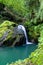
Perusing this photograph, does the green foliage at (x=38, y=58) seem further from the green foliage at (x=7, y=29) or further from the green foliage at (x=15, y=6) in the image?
the green foliage at (x=15, y=6)

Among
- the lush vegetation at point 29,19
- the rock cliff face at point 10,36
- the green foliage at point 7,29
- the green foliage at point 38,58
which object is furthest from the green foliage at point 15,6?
the green foliage at point 38,58

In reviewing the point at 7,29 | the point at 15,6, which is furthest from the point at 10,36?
the point at 15,6

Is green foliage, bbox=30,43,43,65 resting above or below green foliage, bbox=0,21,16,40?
above

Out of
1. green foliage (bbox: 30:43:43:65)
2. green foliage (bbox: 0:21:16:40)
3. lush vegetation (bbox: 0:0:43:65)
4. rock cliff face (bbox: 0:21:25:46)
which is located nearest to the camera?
green foliage (bbox: 30:43:43:65)

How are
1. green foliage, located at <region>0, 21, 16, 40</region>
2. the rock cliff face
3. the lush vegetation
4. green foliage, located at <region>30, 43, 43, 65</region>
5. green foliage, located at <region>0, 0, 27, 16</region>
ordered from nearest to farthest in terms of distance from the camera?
green foliage, located at <region>30, 43, 43, 65</region>
the lush vegetation
the rock cliff face
green foliage, located at <region>0, 21, 16, 40</region>
green foliage, located at <region>0, 0, 27, 16</region>

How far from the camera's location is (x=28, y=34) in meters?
25.3

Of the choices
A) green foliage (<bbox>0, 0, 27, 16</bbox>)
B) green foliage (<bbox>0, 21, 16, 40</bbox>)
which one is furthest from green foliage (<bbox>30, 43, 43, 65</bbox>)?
green foliage (<bbox>0, 0, 27, 16</bbox>)

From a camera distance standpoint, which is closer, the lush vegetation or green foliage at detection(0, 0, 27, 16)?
the lush vegetation

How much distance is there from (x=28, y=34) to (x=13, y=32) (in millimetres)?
2282

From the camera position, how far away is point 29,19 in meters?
26.1

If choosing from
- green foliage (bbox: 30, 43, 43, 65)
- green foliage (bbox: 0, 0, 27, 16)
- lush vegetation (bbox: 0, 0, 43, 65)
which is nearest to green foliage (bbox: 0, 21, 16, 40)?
lush vegetation (bbox: 0, 0, 43, 65)

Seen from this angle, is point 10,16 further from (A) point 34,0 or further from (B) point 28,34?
(A) point 34,0

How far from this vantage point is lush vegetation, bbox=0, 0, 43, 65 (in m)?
6.51

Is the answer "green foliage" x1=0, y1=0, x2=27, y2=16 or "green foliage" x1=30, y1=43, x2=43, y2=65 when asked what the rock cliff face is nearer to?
"green foliage" x1=0, y1=0, x2=27, y2=16
